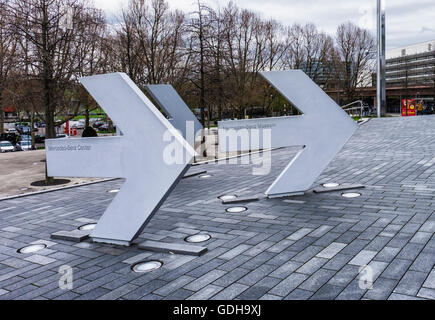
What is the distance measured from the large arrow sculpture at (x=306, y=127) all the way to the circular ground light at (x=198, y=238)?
266 cm

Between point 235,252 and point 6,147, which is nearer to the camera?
point 235,252

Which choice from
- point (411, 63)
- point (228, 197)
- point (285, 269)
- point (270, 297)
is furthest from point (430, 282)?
point (411, 63)

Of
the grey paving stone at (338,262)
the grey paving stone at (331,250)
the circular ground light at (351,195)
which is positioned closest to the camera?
the grey paving stone at (338,262)

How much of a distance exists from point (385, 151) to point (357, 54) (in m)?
38.1

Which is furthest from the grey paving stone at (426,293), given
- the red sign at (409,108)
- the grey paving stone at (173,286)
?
the red sign at (409,108)

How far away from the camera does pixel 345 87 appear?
1999 inches

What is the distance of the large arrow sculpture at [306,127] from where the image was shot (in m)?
8.19

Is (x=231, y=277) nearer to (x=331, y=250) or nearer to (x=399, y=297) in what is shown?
(x=331, y=250)

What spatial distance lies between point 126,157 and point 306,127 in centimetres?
420

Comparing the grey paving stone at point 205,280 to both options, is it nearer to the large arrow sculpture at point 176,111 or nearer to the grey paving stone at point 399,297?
the grey paving stone at point 399,297

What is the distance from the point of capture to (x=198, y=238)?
6270mm

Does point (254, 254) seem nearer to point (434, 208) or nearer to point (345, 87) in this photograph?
point (434, 208)

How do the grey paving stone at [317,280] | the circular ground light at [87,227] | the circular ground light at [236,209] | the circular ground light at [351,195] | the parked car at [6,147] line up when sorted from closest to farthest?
the grey paving stone at [317,280] < the circular ground light at [87,227] < the circular ground light at [236,209] < the circular ground light at [351,195] < the parked car at [6,147]

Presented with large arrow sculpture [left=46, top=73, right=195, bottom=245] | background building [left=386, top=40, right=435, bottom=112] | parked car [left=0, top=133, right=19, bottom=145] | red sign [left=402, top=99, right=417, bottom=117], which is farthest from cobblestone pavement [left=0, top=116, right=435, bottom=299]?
background building [left=386, top=40, right=435, bottom=112]
